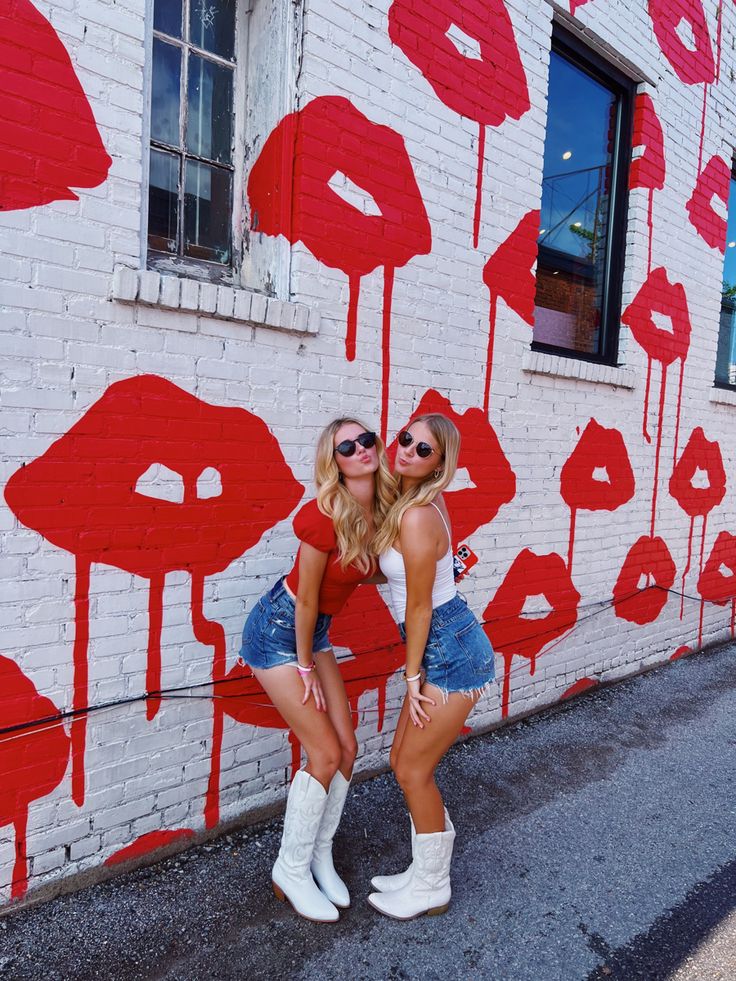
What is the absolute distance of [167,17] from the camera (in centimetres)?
279

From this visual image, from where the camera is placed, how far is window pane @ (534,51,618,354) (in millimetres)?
4434

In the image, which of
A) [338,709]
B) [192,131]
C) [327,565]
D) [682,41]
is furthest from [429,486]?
[682,41]

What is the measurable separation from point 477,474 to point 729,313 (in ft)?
13.3

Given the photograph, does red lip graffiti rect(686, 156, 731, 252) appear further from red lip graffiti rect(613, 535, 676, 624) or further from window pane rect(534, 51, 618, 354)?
red lip graffiti rect(613, 535, 676, 624)

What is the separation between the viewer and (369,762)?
3496 millimetres

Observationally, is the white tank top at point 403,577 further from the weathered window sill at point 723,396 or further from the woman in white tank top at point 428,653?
Result: the weathered window sill at point 723,396

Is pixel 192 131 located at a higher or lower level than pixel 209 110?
lower

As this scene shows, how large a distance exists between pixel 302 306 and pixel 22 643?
64.3 inches

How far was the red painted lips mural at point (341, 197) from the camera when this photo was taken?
292 centimetres

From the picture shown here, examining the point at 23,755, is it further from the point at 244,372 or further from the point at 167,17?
the point at 167,17

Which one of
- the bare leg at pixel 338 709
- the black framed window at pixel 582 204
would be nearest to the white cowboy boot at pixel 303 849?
the bare leg at pixel 338 709

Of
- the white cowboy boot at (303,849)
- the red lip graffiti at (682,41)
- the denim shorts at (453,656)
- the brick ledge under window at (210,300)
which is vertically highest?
the red lip graffiti at (682,41)

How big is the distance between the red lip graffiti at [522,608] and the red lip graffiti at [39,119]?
292 centimetres

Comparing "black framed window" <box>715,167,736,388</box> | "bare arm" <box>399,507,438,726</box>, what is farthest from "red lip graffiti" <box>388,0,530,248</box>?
"black framed window" <box>715,167,736,388</box>
